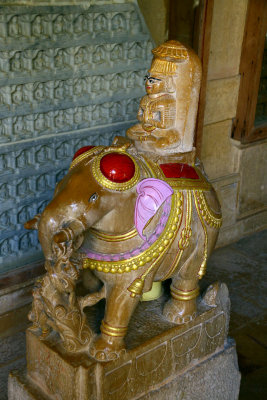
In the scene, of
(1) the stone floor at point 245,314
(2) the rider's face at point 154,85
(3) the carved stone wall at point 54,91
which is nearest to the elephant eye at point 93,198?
(2) the rider's face at point 154,85

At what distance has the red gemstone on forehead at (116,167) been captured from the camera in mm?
1489

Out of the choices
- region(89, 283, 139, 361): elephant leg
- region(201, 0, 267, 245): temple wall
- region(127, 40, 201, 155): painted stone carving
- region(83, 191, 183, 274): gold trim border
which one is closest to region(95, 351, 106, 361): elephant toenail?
region(89, 283, 139, 361): elephant leg

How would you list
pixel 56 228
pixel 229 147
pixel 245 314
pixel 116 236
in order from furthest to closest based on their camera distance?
pixel 229 147
pixel 245 314
pixel 116 236
pixel 56 228

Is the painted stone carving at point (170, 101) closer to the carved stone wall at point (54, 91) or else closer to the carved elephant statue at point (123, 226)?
the carved elephant statue at point (123, 226)

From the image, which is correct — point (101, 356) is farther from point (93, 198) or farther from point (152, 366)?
point (93, 198)

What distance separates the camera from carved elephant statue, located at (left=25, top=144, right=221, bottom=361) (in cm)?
147

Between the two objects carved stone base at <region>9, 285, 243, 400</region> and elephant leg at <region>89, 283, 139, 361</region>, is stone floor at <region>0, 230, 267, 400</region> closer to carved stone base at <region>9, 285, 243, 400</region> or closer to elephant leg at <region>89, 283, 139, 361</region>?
carved stone base at <region>9, 285, 243, 400</region>

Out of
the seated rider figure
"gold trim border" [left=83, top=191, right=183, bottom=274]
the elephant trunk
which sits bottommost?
"gold trim border" [left=83, top=191, right=183, bottom=274]

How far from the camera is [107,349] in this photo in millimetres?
1592

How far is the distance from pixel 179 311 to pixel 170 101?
0.66 meters

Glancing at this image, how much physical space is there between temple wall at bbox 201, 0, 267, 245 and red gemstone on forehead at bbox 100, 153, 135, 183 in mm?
1412

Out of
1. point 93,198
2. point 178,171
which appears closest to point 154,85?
point 178,171

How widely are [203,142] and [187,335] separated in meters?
1.34

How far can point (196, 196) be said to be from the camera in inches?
65.2
